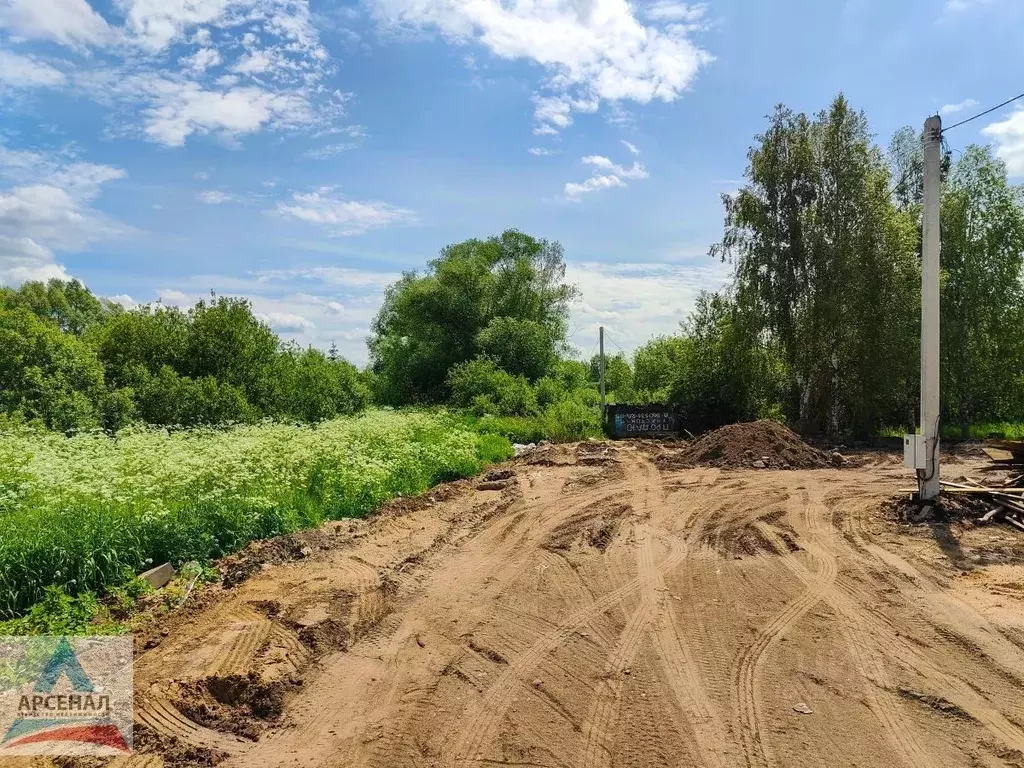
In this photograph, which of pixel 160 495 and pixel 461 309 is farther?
pixel 461 309

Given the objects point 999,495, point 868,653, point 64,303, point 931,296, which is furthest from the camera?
point 64,303

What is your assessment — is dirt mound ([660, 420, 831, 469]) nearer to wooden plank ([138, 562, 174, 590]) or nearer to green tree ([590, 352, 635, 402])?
wooden plank ([138, 562, 174, 590])

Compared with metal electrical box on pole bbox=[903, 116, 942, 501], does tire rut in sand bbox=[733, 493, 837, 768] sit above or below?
below

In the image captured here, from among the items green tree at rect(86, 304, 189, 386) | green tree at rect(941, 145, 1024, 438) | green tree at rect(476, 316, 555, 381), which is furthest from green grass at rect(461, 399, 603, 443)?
green tree at rect(941, 145, 1024, 438)

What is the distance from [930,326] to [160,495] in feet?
38.5

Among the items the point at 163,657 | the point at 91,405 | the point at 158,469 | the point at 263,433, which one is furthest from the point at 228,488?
the point at 91,405

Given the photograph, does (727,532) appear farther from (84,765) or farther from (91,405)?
(91,405)

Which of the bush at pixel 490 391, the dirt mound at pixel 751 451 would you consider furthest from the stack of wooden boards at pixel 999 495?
the bush at pixel 490 391

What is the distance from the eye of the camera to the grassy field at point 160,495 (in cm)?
657

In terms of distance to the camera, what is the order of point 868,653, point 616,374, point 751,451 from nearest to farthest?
1. point 868,653
2. point 751,451
3. point 616,374

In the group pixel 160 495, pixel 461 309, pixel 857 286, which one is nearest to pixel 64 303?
pixel 461 309

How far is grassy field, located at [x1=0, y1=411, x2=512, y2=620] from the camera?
6.57 meters

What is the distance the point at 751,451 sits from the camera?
17062mm

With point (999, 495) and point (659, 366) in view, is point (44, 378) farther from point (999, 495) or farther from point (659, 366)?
point (659, 366)
